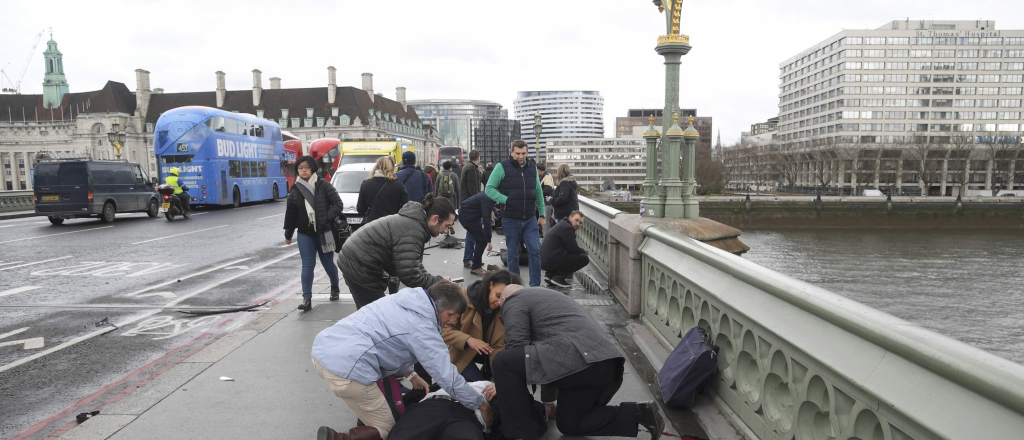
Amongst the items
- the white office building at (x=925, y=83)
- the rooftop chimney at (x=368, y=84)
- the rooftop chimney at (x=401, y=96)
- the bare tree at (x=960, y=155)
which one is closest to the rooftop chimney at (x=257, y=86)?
the rooftop chimney at (x=368, y=84)

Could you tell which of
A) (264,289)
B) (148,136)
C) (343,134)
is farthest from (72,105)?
(264,289)

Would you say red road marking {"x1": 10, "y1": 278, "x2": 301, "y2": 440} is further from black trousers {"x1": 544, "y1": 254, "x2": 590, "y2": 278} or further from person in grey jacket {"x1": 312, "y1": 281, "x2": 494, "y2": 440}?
black trousers {"x1": 544, "y1": 254, "x2": 590, "y2": 278}

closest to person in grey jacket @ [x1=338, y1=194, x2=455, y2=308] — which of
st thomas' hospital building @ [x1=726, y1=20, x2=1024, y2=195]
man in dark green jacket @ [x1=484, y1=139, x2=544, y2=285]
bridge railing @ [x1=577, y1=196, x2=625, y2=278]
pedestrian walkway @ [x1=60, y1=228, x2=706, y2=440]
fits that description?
pedestrian walkway @ [x1=60, y1=228, x2=706, y2=440]

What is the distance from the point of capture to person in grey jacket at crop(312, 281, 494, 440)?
11.0 feet

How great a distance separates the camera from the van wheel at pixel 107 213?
19.0 metres

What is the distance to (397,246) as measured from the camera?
15.6 feet

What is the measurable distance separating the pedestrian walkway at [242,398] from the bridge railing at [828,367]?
62cm

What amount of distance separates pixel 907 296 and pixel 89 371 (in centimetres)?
3200

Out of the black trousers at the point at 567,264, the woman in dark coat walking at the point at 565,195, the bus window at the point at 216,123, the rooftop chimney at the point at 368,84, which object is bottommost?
the black trousers at the point at 567,264

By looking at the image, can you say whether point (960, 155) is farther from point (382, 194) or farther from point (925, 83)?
point (382, 194)

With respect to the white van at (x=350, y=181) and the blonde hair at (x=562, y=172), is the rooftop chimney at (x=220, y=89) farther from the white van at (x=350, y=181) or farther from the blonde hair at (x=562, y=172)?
the blonde hair at (x=562, y=172)

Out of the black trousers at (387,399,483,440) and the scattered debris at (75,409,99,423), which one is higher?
the black trousers at (387,399,483,440)

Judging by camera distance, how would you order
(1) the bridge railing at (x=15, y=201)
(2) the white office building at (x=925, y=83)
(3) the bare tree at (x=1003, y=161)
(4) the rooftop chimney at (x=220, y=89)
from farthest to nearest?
(2) the white office building at (x=925, y=83) < (4) the rooftop chimney at (x=220, y=89) < (3) the bare tree at (x=1003, y=161) < (1) the bridge railing at (x=15, y=201)

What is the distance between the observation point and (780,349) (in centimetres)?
303
